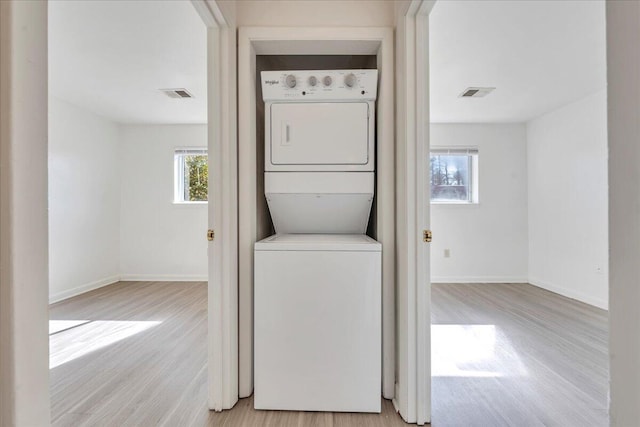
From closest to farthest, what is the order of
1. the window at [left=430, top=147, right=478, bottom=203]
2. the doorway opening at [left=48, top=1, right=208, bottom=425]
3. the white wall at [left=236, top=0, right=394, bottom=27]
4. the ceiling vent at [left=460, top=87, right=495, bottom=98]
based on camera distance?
the white wall at [left=236, top=0, right=394, bottom=27], the doorway opening at [left=48, top=1, right=208, bottom=425], the ceiling vent at [left=460, top=87, right=495, bottom=98], the window at [left=430, top=147, right=478, bottom=203]

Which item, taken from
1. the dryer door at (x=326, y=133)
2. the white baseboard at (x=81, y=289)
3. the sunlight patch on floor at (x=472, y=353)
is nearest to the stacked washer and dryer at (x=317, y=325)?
the dryer door at (x=326, y=133)

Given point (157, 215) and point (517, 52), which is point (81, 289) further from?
point (517, 52)

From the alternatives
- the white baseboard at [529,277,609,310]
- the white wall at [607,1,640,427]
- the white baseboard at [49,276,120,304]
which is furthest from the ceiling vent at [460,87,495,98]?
the white baseboard at [49,276,120,304]

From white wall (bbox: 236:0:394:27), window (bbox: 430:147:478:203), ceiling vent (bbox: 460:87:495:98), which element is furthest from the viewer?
window (bbox: 430:147:478:203)

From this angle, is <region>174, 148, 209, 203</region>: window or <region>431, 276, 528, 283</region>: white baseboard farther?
<region>174, 148, 209, 203</region>: window

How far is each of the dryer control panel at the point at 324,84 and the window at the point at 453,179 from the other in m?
3.36

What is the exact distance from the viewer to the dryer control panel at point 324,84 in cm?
172

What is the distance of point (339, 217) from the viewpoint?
6.41 ft

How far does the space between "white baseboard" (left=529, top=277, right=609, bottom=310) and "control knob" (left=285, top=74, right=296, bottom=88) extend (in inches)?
152

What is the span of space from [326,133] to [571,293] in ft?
12.8

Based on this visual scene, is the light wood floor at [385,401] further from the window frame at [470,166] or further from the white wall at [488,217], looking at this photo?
the window frame at [470,166]

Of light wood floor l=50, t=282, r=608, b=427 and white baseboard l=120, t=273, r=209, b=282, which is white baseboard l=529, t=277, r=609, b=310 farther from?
white baseboard l=120, t=273, r=209, b=282

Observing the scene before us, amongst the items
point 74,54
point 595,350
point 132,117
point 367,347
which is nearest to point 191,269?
point 132,117

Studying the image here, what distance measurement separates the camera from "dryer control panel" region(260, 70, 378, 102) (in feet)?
5.65
